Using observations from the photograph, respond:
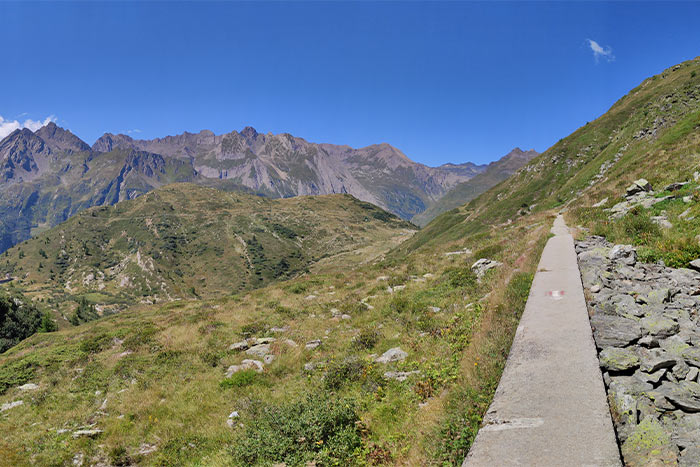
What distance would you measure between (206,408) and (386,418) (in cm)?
599

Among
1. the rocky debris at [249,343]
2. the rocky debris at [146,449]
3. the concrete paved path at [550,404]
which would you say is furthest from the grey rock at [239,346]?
the concrete paved path at [550,404]

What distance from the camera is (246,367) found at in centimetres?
1197

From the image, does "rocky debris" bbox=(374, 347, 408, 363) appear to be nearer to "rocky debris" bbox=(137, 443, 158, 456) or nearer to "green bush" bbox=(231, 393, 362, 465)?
"green bush" bbox=(231, 393, 362, 465)

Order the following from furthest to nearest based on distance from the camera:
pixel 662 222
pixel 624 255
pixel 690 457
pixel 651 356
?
1. pixel 662 222
2. pixel 624 255
3. pixel 651 356
4. pixel 690 457

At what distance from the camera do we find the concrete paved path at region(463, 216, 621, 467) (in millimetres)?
4242

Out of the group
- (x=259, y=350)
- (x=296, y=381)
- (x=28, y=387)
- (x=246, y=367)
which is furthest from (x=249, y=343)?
(x=28, y=387)

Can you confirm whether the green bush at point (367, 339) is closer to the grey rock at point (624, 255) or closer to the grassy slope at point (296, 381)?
the grassy slope at point (296, 381)

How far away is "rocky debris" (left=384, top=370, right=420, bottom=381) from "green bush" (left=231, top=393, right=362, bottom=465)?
147 cm

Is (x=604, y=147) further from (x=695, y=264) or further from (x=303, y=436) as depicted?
(x=303, y=436)

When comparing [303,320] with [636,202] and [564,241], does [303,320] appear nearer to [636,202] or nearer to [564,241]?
[564,241]

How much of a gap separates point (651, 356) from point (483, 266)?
488 inches

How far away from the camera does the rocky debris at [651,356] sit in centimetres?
405

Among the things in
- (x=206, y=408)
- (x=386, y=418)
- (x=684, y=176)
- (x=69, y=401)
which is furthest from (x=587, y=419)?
(x=684, y=176)

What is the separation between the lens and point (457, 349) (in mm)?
9250
